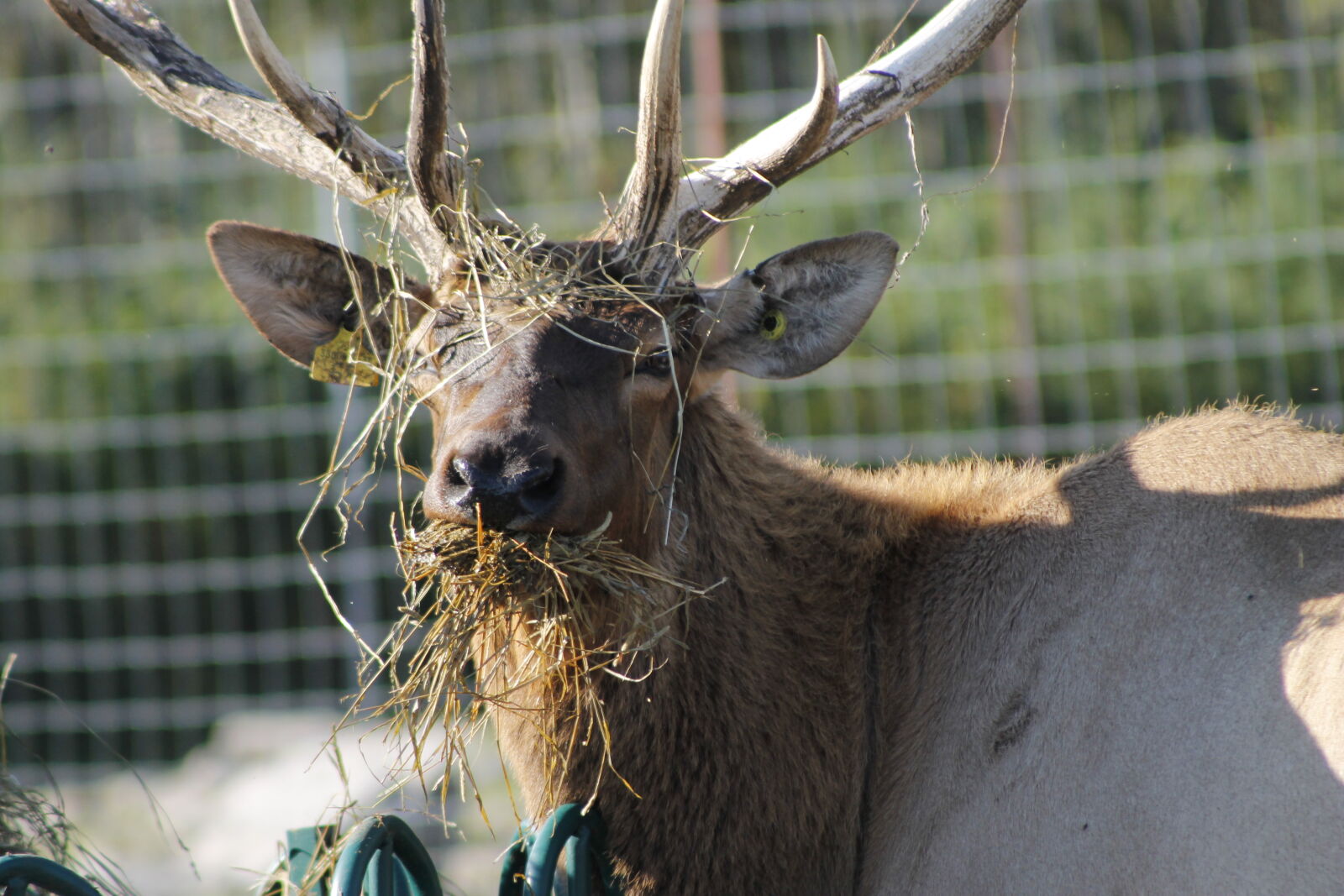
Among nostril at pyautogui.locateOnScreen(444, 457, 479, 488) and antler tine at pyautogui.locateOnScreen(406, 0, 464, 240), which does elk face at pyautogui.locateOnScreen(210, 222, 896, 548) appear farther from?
antler tine at pyautogui.locateOnScreen(406, 0, 464, 240)

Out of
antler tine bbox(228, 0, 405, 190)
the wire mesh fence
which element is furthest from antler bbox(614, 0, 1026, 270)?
the wire mesh fence

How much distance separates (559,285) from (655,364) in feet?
0.90

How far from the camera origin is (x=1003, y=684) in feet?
9.25

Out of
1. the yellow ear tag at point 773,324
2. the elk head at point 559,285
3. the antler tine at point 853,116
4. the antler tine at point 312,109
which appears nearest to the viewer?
the elk head at point 559,285

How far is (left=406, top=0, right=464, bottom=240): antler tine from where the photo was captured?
2.67m

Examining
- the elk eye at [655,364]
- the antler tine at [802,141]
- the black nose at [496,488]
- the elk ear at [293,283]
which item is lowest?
the black nose at [496,488]

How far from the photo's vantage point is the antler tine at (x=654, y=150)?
2.77 m

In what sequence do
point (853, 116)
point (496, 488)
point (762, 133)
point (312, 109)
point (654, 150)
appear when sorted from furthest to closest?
point (853, 116), point (762, 133), point (312, 109), point (654, 150), point (496, 488)

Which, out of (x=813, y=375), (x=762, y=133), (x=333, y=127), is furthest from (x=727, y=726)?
(x=813, y=375)

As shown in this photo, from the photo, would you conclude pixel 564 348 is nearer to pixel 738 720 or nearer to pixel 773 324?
pixel 773 324

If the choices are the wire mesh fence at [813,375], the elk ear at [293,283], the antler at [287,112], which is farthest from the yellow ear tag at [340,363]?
the wire mesh fence at [813,375]

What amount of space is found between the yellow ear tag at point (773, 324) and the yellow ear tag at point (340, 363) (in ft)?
3.30

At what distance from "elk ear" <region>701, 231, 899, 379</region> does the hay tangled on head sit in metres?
0.61

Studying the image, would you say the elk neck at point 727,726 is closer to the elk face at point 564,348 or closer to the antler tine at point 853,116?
the elk face at point 564,348
